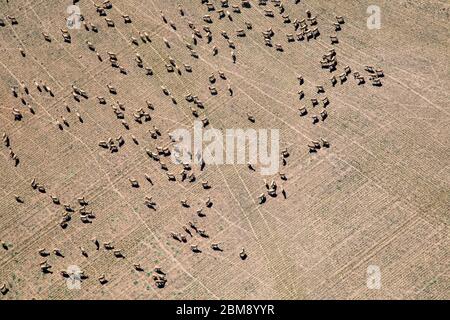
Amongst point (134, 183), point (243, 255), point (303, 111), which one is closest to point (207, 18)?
point (303, 111)

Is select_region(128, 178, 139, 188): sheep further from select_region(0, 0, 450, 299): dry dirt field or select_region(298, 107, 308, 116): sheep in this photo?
select_region(298, 107, 308, 116): sheep

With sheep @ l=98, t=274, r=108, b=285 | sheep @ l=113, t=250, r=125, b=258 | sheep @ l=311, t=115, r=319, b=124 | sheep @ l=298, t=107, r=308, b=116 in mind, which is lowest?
sheep @ l=98, t=274, r=108, b=285

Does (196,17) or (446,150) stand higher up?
(196,17)

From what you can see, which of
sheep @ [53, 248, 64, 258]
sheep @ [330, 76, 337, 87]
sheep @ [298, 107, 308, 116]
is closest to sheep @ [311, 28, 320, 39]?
sheep @ [330, 76, 337, 87]

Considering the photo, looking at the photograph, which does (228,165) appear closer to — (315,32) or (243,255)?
(243,255)

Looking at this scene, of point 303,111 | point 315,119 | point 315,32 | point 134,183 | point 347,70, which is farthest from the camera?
point 315,32

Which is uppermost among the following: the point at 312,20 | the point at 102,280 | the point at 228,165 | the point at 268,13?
the point at 268,13

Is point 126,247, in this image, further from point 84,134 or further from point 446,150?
point 446,150
